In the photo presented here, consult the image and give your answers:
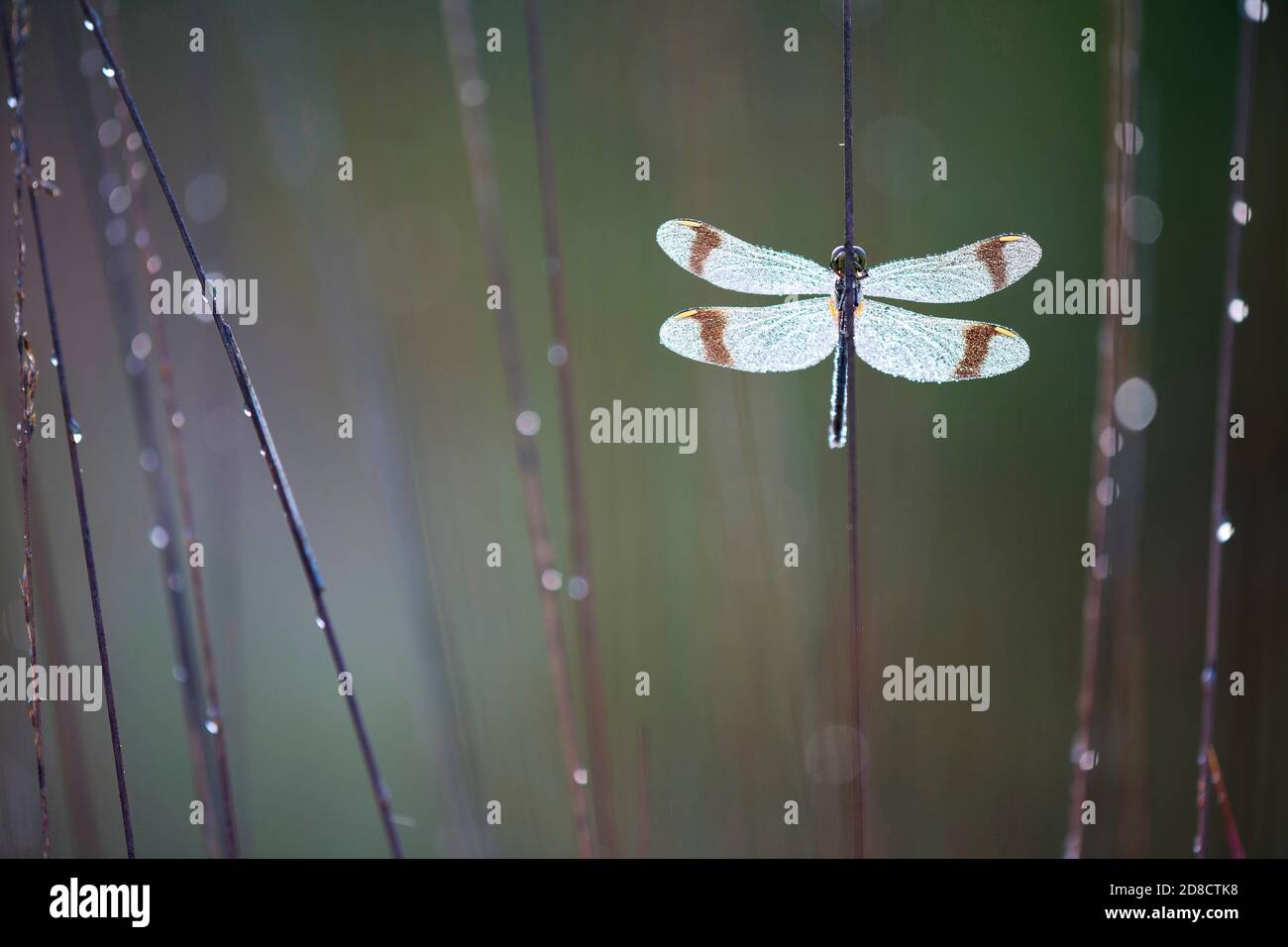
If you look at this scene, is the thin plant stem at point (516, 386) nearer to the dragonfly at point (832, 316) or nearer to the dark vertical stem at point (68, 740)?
the dragonfly at point (832, 316)

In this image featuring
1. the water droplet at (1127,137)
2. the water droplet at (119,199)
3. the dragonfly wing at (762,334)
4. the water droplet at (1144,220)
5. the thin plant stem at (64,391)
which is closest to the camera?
the thin plant stem at (64,391)

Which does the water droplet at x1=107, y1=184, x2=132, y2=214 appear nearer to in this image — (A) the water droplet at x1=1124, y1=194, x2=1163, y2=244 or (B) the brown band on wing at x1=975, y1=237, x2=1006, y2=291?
(B) the brown band on wing at x1=975, y1=237, x2=1006, y2=291

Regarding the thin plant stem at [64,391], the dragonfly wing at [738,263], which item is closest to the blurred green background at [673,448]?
the dragonfly wing at [738,263]

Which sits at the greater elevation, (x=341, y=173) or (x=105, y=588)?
(x=341, y=173)
